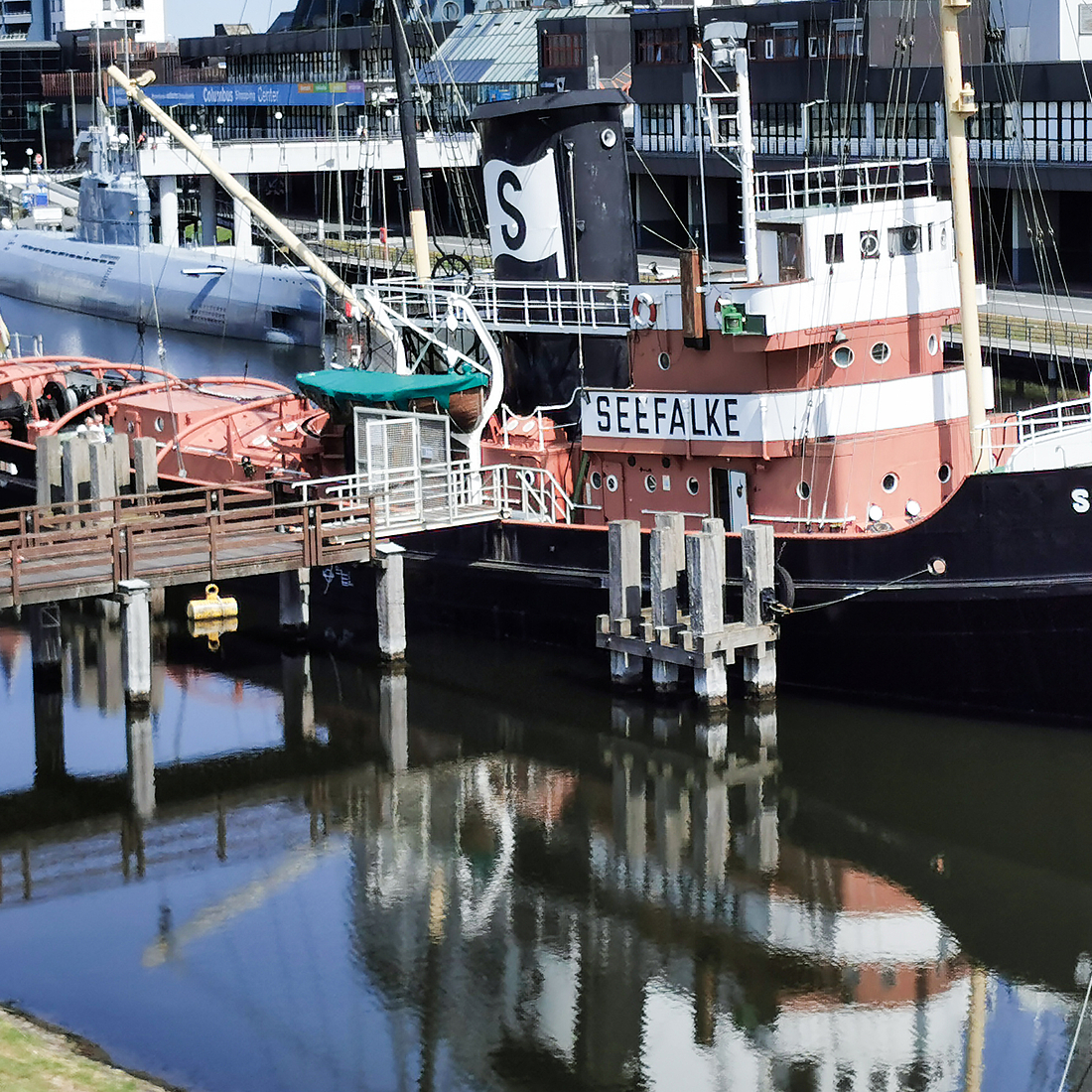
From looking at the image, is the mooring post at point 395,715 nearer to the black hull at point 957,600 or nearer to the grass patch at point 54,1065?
the black hull at point 957,600

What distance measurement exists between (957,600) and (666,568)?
3592 mm

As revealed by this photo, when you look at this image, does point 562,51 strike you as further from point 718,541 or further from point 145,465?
point 718,541

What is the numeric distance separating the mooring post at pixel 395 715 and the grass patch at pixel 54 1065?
792 centimetres

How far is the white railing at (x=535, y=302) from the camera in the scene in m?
27.4

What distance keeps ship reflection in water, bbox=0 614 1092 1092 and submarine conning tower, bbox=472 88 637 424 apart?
447cm

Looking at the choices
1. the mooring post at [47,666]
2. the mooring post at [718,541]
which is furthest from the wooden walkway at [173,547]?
the mooring post at [718,541]

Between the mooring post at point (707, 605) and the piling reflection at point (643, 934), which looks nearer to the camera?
the piling reflection at point (643, 934)

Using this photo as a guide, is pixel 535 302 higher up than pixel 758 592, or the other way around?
pixel 535 302

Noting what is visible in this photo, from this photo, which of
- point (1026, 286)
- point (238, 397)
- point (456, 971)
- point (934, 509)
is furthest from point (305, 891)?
point (1026, 286)

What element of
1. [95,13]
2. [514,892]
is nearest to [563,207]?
[514,892]

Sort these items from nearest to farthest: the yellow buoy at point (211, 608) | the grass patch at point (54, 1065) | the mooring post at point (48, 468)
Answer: the grass patch at point (54, 1065)
the yellow buoy at point (211, 608)
the mooring post at point (48, 468)

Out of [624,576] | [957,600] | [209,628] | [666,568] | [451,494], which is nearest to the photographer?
[957,600]

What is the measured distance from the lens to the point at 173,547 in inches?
1010

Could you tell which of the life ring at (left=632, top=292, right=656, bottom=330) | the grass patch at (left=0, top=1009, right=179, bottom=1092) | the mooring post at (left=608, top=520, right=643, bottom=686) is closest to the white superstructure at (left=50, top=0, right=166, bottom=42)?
the life ring at (left=632, top=292, right=656, bottom=330)
